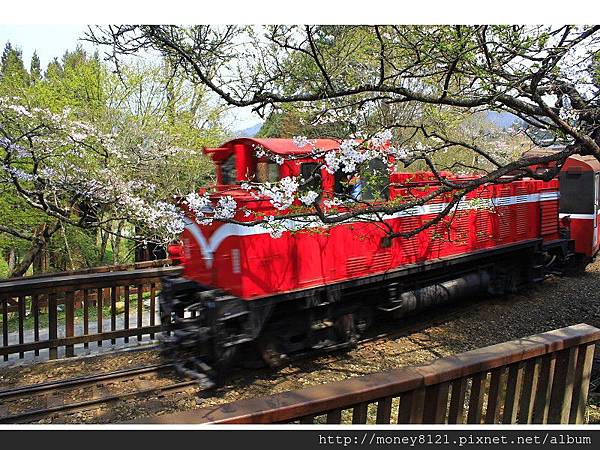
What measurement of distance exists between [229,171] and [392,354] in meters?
3.32

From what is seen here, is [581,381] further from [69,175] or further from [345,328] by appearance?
[69,175]

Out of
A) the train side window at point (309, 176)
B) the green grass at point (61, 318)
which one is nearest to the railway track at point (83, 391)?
the train side window at point (309, 176)

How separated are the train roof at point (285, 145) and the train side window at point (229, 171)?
0.83 feet

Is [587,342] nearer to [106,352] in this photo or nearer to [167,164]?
[106,352]

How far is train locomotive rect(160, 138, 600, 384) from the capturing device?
5.56 metres

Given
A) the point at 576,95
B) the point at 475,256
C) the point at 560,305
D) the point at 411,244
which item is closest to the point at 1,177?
the point at 411,244

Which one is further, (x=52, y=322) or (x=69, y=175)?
(x=69, y=175)

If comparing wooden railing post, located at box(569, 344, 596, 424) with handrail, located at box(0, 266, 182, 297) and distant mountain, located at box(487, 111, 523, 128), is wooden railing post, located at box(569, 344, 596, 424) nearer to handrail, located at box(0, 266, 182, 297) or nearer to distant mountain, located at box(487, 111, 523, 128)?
distant mountain, located at box(487, 111, 523, 128)

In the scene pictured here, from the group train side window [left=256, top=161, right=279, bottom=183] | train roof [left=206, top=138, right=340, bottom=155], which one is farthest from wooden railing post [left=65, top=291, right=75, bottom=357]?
train side window [left=256, top=161, right=279, bottom=183]

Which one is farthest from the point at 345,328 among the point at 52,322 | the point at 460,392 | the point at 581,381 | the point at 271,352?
the point at 460,392

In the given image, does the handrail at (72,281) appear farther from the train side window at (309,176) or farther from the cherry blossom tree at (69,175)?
the train side window at (309,176)

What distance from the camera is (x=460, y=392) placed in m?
2.16

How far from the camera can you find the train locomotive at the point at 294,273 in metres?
5.56

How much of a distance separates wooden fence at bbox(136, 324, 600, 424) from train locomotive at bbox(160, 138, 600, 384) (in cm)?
252
